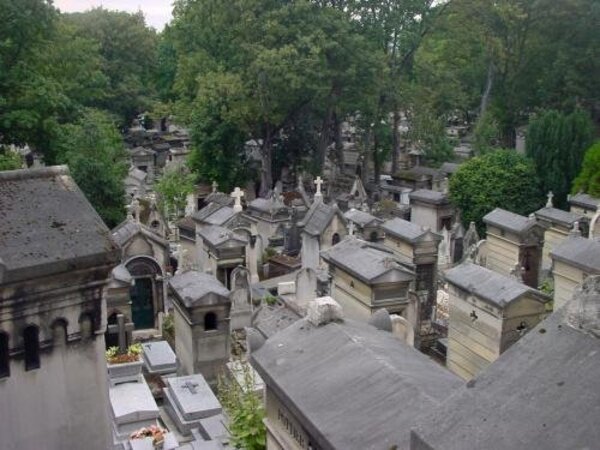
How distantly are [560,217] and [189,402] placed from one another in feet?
50.6

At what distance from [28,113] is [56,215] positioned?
17.7 metres

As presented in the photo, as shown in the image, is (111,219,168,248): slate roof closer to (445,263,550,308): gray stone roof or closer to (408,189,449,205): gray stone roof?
(445,263,550,308): gray stone roof

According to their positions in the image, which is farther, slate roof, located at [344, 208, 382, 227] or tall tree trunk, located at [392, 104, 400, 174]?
tall tree trunk, located at [392, 104, 400, 174]

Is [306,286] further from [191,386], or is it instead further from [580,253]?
[580,253]

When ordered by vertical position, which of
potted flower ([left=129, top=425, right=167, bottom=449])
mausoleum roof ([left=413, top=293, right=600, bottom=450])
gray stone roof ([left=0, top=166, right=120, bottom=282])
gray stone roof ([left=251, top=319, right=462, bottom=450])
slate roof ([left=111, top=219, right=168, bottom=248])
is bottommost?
potted flower ([left=129, top=425, right=167, bottom=449])

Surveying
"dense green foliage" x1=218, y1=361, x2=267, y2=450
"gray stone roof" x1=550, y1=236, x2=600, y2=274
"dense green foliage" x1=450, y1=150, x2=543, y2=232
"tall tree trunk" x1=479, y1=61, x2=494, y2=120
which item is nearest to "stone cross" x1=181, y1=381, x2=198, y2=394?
"dense green foliage" x1=218, y1=361, x2=267, y2=450

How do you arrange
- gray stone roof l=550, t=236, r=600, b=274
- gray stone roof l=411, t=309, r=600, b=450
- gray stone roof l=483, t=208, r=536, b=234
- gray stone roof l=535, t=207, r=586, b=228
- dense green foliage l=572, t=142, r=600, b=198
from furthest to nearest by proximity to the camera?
dense green foliage l=572, t=142, r=600, b=198, gray stone roof l=535, t=207, r=586, b=228, gray stone roof l=483, t=208, r=536, b=234, gray stone roof l=550, t=236, r=600, b=274, gray stone roof l=411, t=309, r=600, b=450

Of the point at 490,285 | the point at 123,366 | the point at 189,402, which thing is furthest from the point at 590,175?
the point at 123,366

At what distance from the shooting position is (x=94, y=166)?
24641 mm

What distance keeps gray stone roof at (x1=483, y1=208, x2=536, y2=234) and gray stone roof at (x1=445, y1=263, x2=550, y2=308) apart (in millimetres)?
6165

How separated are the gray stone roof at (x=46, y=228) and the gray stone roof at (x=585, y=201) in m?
20.9

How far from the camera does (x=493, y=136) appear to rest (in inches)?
1396

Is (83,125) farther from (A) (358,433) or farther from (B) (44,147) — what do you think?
(A) (358,433)

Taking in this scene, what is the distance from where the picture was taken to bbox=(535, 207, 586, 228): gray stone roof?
22.9 meters
